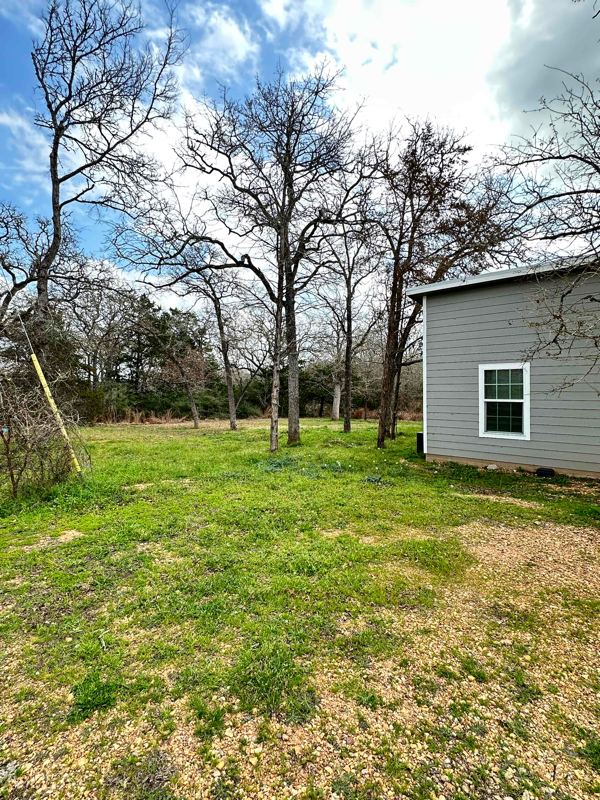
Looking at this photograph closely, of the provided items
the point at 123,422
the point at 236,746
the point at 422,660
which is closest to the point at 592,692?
the point at 422,660

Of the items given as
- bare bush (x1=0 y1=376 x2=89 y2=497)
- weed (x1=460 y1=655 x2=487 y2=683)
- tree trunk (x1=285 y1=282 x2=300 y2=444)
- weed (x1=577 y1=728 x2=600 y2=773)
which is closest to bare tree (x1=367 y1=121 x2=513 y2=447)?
tree trunk (x1=285 y1=282 x2=300 y2=444)

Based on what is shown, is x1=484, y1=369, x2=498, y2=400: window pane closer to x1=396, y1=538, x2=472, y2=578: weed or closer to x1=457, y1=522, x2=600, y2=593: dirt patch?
x1=457, y1=522, x2=600, y2=593: dirt patch

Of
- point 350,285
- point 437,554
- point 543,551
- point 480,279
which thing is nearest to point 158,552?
point 437,554

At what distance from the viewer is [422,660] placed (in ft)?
6.63

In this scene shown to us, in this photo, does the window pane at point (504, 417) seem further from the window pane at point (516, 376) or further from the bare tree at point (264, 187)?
the bare tree at point (264, 187)

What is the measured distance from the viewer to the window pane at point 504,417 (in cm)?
640

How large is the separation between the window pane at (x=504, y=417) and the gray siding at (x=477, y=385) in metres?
0.19

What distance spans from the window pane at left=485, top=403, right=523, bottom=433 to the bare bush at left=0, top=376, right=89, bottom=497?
7008 mm

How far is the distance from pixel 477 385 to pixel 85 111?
9714 mm

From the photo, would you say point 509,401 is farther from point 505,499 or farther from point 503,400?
point 505,499

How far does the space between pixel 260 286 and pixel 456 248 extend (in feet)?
17.0

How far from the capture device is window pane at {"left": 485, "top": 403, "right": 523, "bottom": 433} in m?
6.40

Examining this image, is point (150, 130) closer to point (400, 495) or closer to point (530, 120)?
point (530, 120)

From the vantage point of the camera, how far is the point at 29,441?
446 cm
